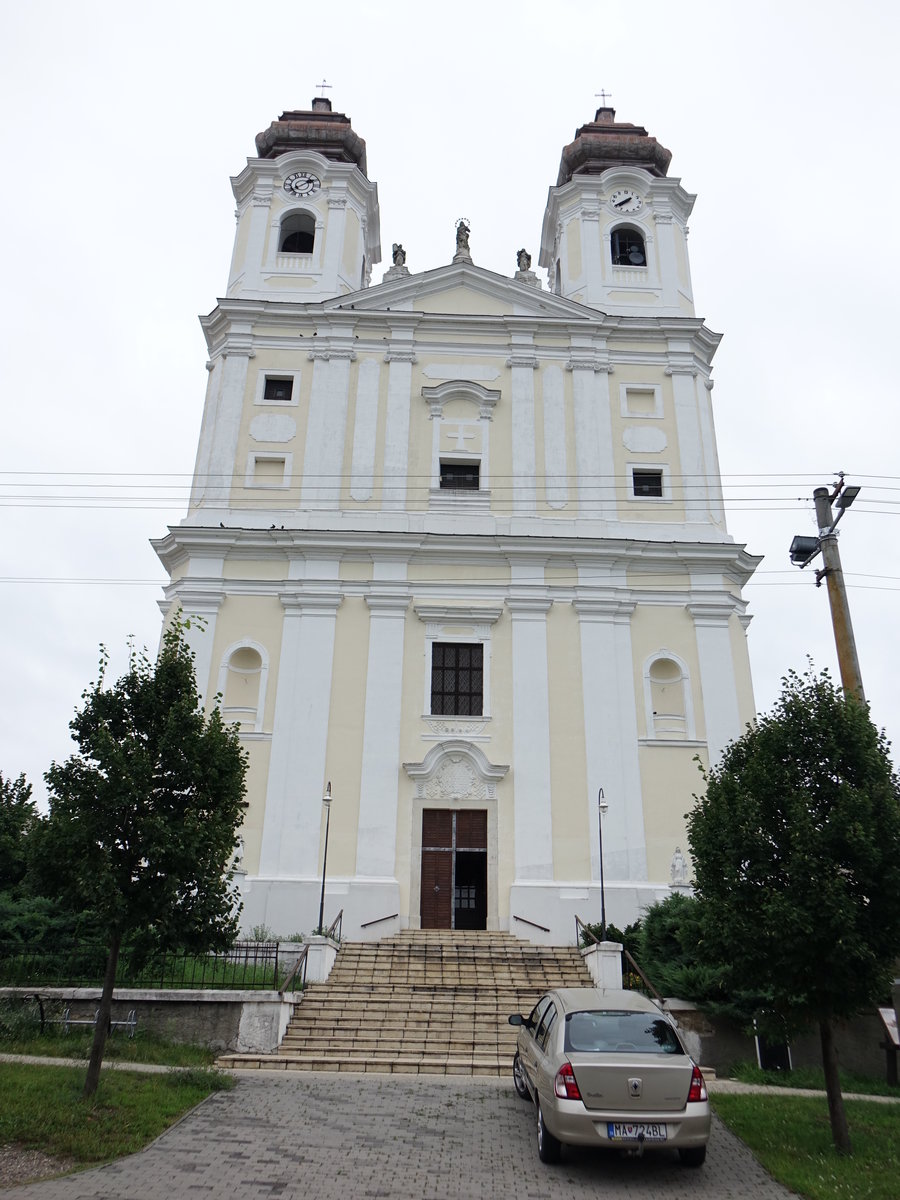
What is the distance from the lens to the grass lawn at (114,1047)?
12828mm

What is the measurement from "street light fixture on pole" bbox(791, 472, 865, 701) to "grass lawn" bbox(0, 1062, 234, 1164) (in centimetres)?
1054

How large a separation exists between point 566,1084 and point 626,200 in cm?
2852

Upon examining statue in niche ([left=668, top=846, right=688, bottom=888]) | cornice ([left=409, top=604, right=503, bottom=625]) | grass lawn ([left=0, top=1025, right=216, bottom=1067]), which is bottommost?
grass lawn ([left=0, top=1025, right=216, bottom=1067])

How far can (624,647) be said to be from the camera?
24078mm

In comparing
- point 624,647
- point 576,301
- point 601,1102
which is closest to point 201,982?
point 601,1102

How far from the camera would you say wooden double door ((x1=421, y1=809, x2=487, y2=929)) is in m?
21.6

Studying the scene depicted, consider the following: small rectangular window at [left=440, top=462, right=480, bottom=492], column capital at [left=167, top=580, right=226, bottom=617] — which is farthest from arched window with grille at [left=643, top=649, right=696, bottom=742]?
column capital at [left=167, top=580, right=226, bottom=617]

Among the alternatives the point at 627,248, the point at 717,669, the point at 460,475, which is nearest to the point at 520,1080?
the point at 717,669

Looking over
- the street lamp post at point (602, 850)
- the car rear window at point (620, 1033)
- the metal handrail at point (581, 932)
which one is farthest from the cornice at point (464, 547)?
the car rear window at point (620, 1033)

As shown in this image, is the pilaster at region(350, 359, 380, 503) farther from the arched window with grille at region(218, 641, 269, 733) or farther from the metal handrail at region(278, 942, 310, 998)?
the metal handrail at region(278, 942, 310, 998)

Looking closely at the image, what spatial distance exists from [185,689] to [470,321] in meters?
18.3

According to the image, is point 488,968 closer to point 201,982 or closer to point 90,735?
point 201,982

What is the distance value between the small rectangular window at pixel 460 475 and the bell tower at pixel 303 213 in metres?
6.82

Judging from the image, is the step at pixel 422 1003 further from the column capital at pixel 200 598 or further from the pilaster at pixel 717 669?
the column capital at pixel 200 598
